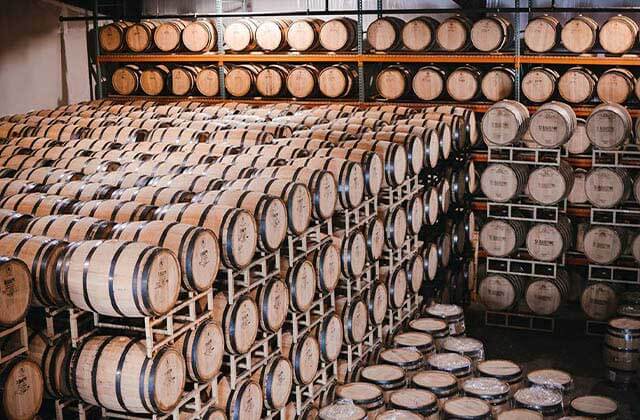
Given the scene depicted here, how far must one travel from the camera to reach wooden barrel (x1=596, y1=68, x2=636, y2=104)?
11469mm

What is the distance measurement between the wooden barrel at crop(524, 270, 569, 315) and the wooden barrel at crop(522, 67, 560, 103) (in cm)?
281

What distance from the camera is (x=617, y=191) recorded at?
1064cm

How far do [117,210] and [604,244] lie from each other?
698cm

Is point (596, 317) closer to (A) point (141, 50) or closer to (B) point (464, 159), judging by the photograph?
(B) point (464, 159)

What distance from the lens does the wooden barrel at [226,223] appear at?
5945mm

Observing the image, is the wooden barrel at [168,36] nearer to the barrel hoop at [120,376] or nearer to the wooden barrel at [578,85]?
the wooden barrel at [578,85]

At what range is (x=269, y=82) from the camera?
13.9 metres

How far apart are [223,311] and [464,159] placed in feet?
22.1

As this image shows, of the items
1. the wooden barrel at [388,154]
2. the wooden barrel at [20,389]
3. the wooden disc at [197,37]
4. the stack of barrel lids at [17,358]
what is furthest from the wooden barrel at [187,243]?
the wooden disc at [197,37]

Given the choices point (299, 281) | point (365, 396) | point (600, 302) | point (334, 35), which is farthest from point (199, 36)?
point (365, 396)

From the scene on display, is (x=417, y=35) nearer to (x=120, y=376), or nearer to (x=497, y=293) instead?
(x=497, y=293)

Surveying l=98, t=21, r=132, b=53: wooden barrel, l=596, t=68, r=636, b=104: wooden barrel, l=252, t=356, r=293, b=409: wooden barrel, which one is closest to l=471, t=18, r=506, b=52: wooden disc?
l=596, t=68, r=636, b=104: wooden barrel

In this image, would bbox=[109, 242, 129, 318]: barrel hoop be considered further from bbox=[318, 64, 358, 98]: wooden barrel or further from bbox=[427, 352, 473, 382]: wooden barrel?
bbox=[318, 64, 358, 98]: wooden barrel

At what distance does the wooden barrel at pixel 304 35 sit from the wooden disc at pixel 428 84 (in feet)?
6.29
